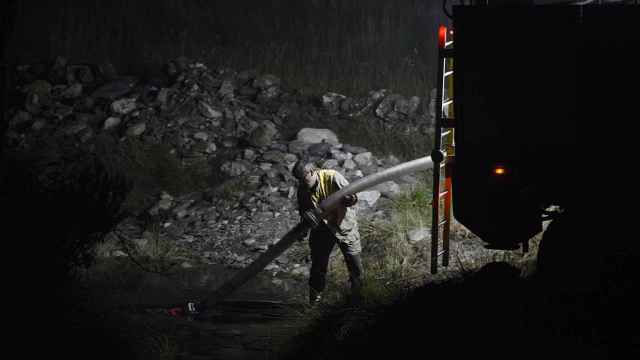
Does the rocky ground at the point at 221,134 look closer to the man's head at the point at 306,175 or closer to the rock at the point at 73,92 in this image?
the rock at the point at 73,92

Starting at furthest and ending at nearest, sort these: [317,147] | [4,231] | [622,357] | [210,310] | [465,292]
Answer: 1. [317,147]
2. [210,310]
3. [4,231]
4. [465,292]
5. [622,357]

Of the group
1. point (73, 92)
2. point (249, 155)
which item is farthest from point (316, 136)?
point (73, 92)

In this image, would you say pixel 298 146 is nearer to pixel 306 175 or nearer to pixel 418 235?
pixel 418 235

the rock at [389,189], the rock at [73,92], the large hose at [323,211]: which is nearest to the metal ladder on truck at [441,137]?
the large hose at [323,211]

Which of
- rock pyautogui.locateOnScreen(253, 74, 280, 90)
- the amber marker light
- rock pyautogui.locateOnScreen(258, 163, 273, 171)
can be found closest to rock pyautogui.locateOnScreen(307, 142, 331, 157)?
rock pyautogui.locateOnScreen(258, 163, 273, 171)

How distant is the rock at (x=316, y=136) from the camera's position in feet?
47.9

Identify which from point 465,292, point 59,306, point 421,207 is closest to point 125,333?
point 59,306

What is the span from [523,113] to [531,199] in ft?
1.67

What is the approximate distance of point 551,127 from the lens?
460 centimetres

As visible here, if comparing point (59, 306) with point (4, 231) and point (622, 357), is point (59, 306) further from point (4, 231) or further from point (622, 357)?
point (622, 357)

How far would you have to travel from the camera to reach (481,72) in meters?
4.80

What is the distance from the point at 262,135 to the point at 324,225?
270 inches

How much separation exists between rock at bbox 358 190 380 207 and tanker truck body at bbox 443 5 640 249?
7.16 metres

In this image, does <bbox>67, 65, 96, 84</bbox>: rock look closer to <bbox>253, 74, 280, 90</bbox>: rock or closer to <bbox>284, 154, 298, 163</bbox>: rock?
<bbox>253, 74, 280, 90</bbox>: rock
